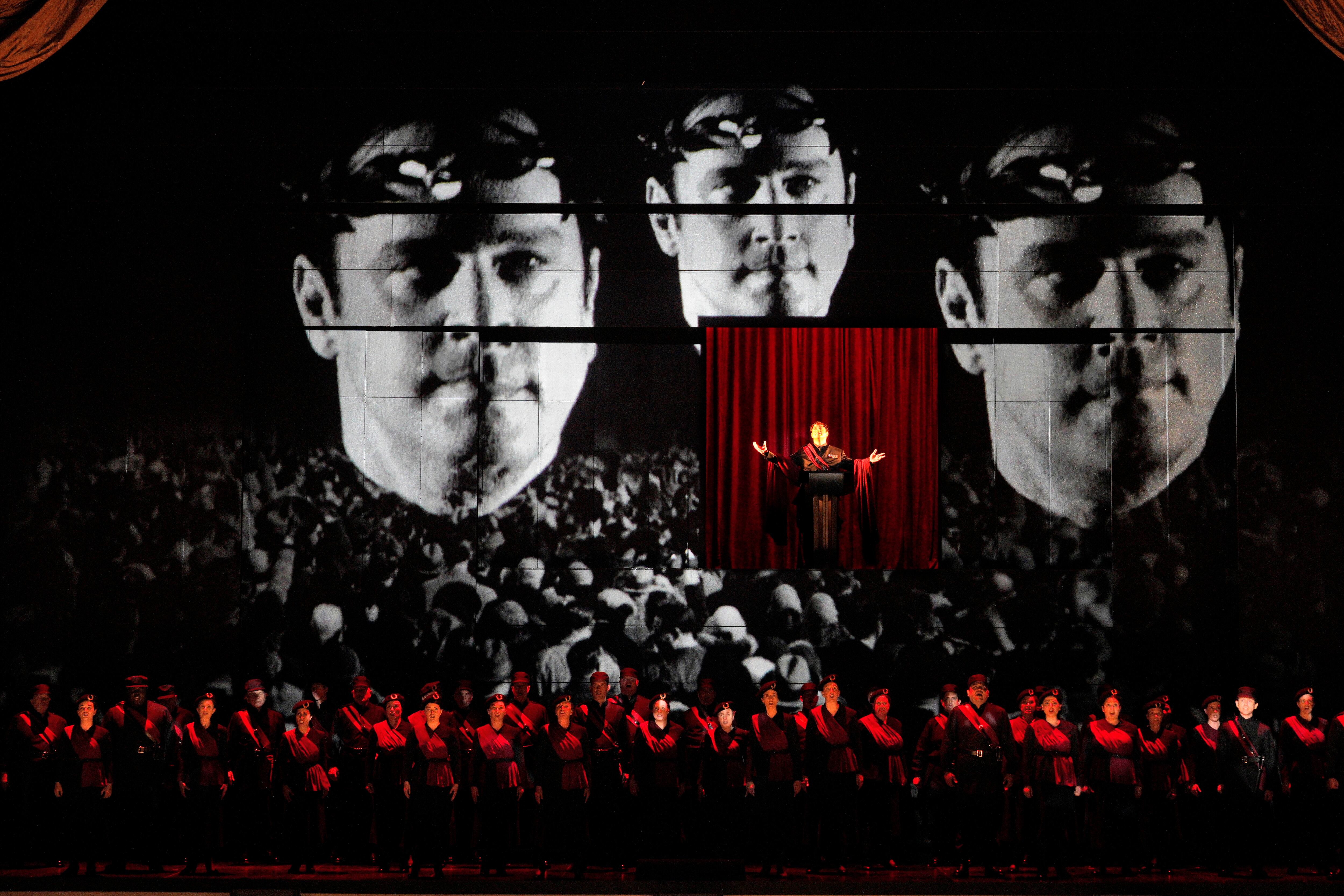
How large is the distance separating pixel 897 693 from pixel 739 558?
177 centimetres

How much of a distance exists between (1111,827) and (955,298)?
15.0ft

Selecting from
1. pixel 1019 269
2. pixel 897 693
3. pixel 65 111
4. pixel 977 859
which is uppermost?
pixel 65 111

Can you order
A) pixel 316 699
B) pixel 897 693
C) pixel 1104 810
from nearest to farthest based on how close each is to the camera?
1. pixel 1104 810
2. pixel 316 699
3. pixel 897 693

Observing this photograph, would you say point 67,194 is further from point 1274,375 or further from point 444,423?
point 1274,375

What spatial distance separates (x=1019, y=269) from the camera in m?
10.5

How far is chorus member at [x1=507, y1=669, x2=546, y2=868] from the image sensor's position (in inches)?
346

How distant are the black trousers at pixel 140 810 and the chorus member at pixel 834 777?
4.81 metres

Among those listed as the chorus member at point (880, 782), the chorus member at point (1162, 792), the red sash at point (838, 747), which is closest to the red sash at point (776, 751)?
the red sash at point (838, 747)

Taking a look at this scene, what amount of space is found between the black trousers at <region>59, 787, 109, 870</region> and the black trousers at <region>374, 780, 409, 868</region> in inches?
77.2

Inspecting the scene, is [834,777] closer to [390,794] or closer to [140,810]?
[390,794]

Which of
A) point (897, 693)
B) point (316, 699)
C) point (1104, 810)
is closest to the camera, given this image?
point (1104, 810)

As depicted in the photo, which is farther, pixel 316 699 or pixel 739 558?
pixel 739 558

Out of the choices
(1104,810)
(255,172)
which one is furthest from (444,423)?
(1104,810)

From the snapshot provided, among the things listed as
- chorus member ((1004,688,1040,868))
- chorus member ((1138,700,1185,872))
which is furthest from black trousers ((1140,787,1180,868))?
chorus member ((1004,688,1040,868))
